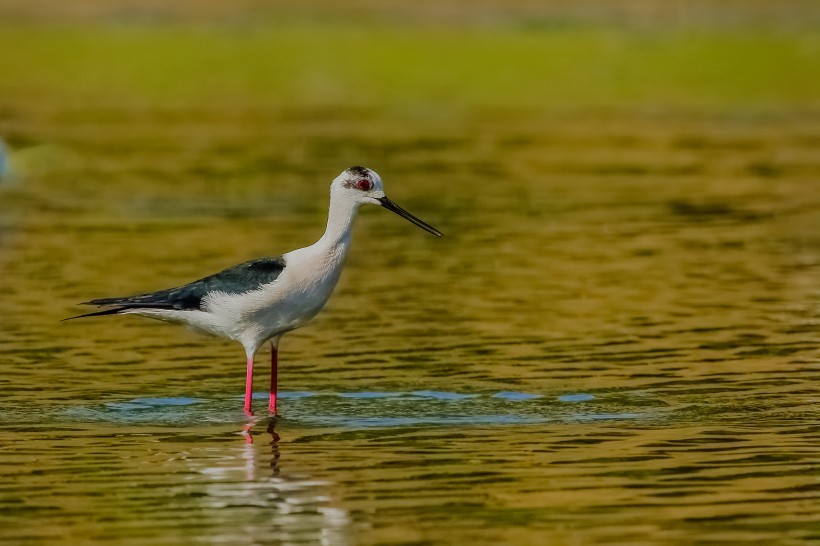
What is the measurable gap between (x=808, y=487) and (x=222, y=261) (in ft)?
32.1

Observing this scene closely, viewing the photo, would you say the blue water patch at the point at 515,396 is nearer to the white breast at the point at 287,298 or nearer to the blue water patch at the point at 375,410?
the blue water patch at the point at 375,410

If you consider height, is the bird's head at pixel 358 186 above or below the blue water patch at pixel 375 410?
above

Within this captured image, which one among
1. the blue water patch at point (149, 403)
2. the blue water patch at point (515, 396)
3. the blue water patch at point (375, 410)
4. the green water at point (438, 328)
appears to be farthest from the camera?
the blue water patch at point (515, 396)

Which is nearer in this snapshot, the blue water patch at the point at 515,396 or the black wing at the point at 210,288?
the black wing at the point at 210,288

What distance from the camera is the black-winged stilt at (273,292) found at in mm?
12766

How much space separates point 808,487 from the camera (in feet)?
34.2

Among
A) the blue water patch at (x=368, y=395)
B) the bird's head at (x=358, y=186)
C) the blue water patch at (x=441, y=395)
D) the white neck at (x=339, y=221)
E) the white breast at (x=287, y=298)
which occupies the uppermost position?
the bird's head at (x=358, y=186)

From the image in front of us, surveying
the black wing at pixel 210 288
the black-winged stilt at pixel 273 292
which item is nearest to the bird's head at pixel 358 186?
the black-winged stilt at pixel 273 292

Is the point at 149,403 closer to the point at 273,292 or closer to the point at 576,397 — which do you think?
the point at 273,292

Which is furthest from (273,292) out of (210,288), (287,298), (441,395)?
(441,395)

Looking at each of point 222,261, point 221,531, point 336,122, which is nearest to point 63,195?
point 222,261

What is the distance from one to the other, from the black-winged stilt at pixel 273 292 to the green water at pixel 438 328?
568 millimetres

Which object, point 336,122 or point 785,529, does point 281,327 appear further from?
point 336,122

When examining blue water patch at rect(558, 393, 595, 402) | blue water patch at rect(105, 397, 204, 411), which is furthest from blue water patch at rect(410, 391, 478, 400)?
blue water patch at rect(105, 397, 204, 411)
